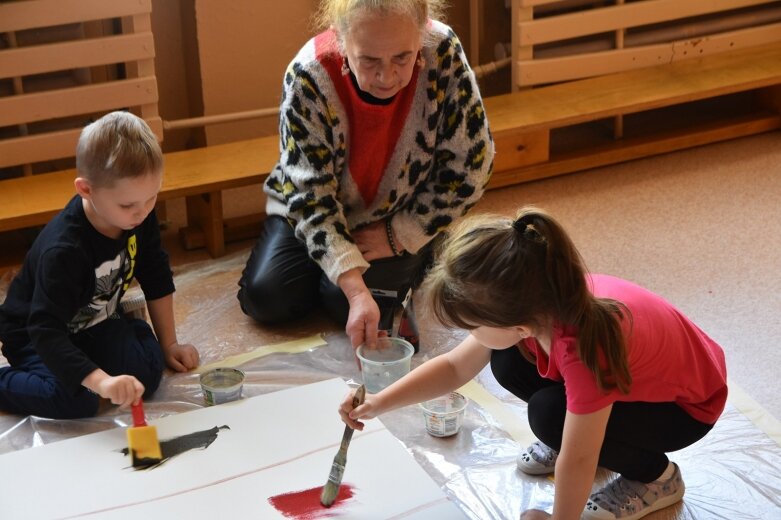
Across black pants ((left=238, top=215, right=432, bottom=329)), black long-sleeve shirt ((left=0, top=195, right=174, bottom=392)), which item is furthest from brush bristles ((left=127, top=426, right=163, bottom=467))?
black pants ((left=238, top=215, right=432, bottom=329))

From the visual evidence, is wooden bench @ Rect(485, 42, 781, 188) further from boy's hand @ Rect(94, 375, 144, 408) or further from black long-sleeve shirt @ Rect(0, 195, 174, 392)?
boy's hand @ Rect(94, 375, 144, 408)

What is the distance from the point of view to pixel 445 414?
164 centimetres

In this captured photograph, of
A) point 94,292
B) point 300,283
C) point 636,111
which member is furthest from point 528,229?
point 636,111

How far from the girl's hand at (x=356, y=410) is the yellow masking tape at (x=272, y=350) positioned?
556mm

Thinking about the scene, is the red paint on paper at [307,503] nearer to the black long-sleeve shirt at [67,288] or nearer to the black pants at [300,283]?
the black long-sleeve shirt at [67,288]

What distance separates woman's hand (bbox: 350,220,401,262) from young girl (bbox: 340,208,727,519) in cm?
51

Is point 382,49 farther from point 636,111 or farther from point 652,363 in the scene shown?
point 636,111

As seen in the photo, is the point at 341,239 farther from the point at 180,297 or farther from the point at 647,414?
the point at 647,414

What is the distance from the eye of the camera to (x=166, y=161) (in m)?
2.43

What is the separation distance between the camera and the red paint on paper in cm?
137

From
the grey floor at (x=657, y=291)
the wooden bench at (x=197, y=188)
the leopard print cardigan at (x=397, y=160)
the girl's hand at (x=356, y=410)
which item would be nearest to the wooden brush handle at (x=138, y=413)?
the grey floor at (x=657, y=291)

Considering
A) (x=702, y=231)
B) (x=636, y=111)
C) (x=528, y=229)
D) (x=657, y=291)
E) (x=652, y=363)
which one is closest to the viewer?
(x=528, y=229)

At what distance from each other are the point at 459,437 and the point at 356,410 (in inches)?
13.6

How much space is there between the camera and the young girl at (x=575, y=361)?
1229 millimetres
